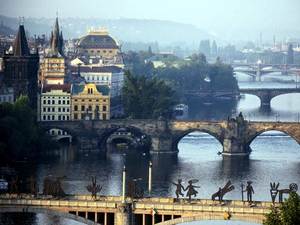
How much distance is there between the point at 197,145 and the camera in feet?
297

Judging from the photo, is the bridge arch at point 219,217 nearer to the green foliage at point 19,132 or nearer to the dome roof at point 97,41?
the green foliage at point 19,132

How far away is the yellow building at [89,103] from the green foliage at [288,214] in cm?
5115

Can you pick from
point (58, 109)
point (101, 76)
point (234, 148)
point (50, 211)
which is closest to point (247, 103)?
point (101, 76)

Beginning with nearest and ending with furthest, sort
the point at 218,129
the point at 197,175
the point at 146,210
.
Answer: the point at 146,210
the point at 197,175
the point at 218,129

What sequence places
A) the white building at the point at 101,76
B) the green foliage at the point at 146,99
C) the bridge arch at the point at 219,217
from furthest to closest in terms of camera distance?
1. the white building at the point at 101,76
2. the green foliage at the point at 146,99
3. the bridge arch at the point at 219,217

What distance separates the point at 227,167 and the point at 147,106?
1765 centimetres

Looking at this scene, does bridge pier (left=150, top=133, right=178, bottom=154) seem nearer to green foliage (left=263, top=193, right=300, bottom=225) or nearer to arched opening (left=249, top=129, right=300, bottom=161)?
arched opening (left=249, top=129, right=300, bottom=161)

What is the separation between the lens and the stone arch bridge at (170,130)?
3408 inches

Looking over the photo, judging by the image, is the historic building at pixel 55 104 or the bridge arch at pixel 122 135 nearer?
the bridge arch at pixel 122 135

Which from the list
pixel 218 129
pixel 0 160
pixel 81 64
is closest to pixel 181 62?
pixel 81 64

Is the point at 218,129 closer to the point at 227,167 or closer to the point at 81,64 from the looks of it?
the point at 227,167

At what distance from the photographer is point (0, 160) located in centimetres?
7600

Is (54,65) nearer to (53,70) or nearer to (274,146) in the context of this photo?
(53,70)

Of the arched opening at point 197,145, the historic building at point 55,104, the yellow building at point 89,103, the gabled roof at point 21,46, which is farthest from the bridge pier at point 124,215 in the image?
the yellow building at point 89,103
